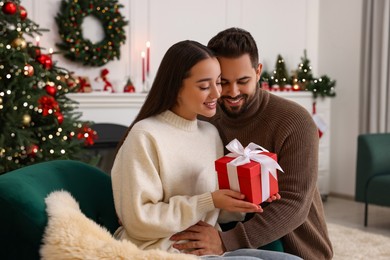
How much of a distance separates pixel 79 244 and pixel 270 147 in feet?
2.96

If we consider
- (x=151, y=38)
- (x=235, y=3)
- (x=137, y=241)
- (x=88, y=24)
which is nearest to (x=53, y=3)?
(x=88, y=24)

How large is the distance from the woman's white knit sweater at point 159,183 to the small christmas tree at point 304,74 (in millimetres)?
4996

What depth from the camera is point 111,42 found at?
5.55 metres

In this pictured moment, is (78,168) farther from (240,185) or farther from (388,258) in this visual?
(388,258)

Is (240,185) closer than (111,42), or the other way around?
(240,185)

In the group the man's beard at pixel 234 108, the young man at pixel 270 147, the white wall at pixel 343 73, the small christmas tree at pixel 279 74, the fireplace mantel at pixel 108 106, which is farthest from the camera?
the white wall at pixel 343 73

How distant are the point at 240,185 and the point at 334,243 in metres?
3.25

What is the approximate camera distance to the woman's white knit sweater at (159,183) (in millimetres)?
1808

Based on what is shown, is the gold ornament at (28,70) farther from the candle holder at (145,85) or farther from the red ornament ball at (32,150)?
the candle holder at (145,85)

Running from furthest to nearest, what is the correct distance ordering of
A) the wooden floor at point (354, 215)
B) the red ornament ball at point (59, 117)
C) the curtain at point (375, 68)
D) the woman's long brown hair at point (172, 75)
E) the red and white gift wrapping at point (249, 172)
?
the curtain at point (375, 68), the wooden floor at point (354, 215), the red ornament ball at point (59, 117), the woman's long brown hair at point (172, 75), the red and white gift wrapping at point (249, 172)

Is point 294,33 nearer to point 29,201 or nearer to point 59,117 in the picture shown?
point 59,117

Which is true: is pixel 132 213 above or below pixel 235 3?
below

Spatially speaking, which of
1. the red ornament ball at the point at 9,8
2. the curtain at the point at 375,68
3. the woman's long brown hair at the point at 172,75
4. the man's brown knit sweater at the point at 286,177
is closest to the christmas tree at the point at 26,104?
the red ornament ball at the point at 9,8

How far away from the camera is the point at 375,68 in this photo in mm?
6660
